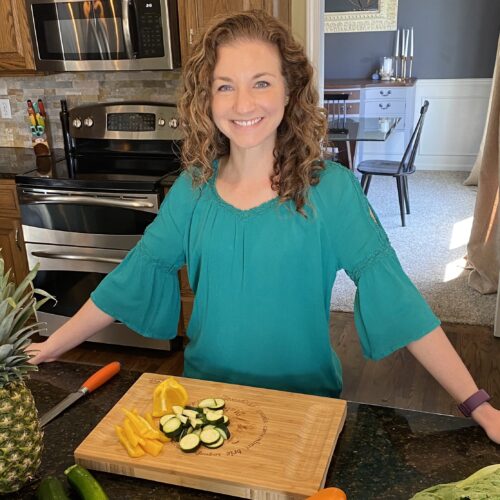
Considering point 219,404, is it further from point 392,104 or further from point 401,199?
point 392,104

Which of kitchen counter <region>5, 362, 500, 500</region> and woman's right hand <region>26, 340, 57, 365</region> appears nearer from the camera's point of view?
kitchen counter <region>5, 362, 500, 500</region>

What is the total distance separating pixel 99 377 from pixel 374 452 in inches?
22.5

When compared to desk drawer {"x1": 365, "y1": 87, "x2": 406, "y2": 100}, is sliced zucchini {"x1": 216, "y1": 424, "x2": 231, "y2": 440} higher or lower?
lower

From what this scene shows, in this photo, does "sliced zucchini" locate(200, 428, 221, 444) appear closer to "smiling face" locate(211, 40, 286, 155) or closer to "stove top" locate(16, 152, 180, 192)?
"smiling face" locate(211, 40, 286, 155)

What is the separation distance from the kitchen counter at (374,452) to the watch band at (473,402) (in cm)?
2

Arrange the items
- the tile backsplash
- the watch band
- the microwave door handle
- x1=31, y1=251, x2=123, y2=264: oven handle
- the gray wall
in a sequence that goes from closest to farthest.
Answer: the watch band
the microwave door handle
x1=31, y1=251, x2=123, y2=264: oven handle
the tile backsplash
the gray wall

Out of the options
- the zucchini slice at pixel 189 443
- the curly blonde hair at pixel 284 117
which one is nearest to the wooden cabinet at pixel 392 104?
the curly blonde hair at pixel 284 117

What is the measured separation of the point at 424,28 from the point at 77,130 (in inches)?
179

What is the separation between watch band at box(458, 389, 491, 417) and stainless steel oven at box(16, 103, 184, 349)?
1.99 m

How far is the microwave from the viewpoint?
9.60 ft

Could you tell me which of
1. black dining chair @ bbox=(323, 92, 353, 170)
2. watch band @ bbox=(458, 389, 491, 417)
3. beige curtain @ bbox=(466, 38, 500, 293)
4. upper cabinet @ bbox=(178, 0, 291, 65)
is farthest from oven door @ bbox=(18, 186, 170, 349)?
black dining chair @ bbox=(323, 92, 353, 170)

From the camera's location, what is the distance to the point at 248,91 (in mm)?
1298

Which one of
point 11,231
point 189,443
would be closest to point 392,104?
point 11,231

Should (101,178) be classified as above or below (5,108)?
below
